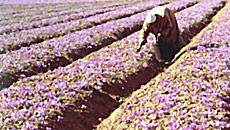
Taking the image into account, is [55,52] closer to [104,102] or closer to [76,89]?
[76,89]

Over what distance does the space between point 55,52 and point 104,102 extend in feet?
18.5

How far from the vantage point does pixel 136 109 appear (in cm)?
730

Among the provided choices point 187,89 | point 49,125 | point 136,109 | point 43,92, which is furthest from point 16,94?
point 187,89

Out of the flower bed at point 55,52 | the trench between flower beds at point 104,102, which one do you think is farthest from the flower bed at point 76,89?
the flower bed at point 55,52

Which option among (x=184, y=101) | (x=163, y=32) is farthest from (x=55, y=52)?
(x=184, y=101)

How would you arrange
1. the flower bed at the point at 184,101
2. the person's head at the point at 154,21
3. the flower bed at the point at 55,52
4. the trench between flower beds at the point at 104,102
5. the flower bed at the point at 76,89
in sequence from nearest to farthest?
1. the flower bed at the point at 184,101
2. the flower bed at the point at 76,89
3. the trench between flower beds at the point at 104,102
4. the person's head at the point at 154,21
5. the flower bed at the point at 55,52

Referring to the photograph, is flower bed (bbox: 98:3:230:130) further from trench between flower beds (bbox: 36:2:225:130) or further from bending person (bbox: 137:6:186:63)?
bending person (bbox: 137:6:186:63)

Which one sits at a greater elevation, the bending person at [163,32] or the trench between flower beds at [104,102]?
the bending person at [163,32]

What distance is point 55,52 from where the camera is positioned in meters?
12.7

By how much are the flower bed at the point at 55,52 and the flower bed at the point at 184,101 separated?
5.17 metres

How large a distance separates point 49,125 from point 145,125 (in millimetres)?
2793

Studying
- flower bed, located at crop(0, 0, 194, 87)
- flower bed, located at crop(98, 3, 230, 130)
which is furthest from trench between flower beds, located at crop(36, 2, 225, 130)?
flower bed, located at crop(0, 0, 194, 87)

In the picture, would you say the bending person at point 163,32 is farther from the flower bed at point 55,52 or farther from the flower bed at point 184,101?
the flower bed at point 55,52

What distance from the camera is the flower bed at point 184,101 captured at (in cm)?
618
